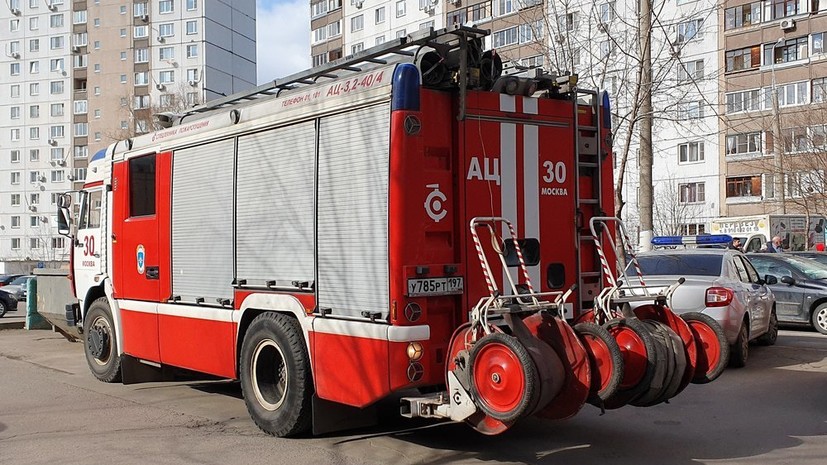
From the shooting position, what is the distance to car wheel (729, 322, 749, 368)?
11125mm

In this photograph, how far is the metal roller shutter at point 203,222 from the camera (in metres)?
8.22

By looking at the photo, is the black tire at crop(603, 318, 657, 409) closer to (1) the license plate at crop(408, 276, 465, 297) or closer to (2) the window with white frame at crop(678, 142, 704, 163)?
(1) the license plate at crop(408, 276, 465, 297)

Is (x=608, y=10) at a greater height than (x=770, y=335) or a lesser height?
greater

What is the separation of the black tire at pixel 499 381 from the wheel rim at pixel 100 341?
6.30 metres

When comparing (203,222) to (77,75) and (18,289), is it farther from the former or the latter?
(77,75)

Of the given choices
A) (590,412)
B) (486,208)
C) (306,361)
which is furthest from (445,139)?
(590,412)

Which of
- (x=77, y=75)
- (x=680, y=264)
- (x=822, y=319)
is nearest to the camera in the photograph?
(x=680, y=264)

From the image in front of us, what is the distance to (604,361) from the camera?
5969 millimetres

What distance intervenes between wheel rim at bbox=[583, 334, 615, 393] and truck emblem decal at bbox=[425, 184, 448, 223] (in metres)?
1.51

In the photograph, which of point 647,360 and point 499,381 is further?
point 647,360

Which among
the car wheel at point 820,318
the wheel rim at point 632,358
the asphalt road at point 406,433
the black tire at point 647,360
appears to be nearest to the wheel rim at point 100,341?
the asphalt road at point 406,433

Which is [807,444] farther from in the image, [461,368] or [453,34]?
[453,34]

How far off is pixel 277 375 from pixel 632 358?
326 cm

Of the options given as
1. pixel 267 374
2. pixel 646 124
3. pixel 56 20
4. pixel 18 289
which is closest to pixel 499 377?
pixel 267 374
